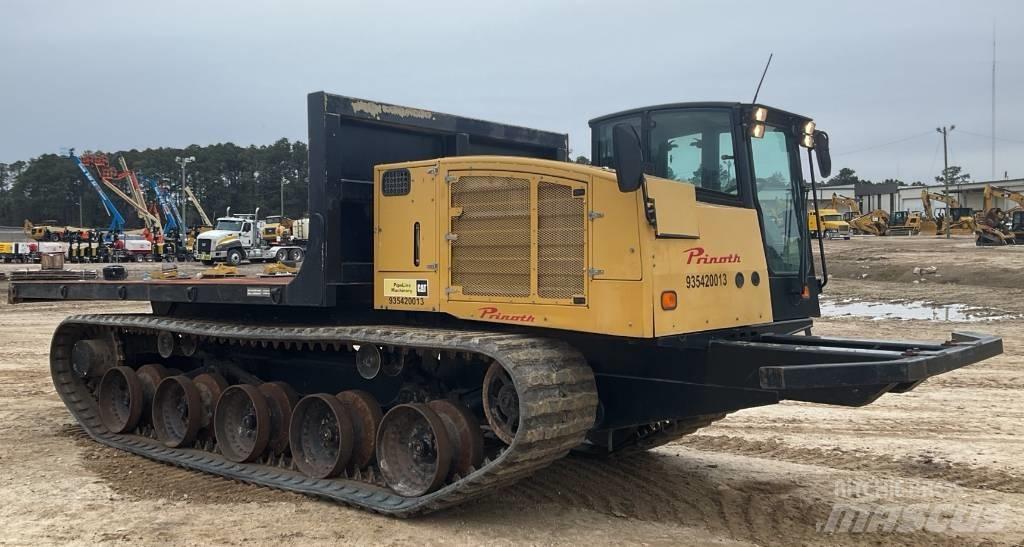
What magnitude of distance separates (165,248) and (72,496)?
4806cm

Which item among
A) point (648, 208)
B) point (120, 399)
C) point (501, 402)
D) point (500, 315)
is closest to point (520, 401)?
point (501, 402)

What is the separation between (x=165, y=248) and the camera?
5100 cm

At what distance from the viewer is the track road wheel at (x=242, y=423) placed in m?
6.88

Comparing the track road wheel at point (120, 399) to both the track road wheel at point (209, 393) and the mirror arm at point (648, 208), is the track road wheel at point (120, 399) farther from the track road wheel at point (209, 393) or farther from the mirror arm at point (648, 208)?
the mirror arm at point (648, 208)

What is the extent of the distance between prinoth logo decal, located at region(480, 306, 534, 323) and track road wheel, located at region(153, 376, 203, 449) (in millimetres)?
3248

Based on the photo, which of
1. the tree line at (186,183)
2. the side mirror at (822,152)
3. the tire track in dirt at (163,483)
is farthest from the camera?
the tree line at (186,183)

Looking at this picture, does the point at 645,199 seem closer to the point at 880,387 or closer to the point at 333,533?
the point at 880,387

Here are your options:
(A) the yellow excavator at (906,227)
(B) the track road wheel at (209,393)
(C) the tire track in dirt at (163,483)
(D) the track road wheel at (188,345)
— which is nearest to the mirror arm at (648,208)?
(C) the tire track in dirt at (163,483)

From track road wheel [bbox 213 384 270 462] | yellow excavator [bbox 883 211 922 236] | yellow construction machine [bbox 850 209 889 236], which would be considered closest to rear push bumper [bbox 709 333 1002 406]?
track road wheel [bbox 213 384 270 462]

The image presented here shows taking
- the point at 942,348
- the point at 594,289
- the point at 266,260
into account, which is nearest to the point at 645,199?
the point at 594,289

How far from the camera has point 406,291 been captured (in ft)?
19.8

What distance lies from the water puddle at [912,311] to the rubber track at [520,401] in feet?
47.1

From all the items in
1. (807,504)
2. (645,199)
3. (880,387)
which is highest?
(645,199)

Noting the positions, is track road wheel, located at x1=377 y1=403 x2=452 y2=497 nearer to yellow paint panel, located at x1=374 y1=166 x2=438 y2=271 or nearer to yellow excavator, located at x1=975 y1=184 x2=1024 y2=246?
yellow paint panel, located at x1=374 y1=166 x2=438 y2=271
